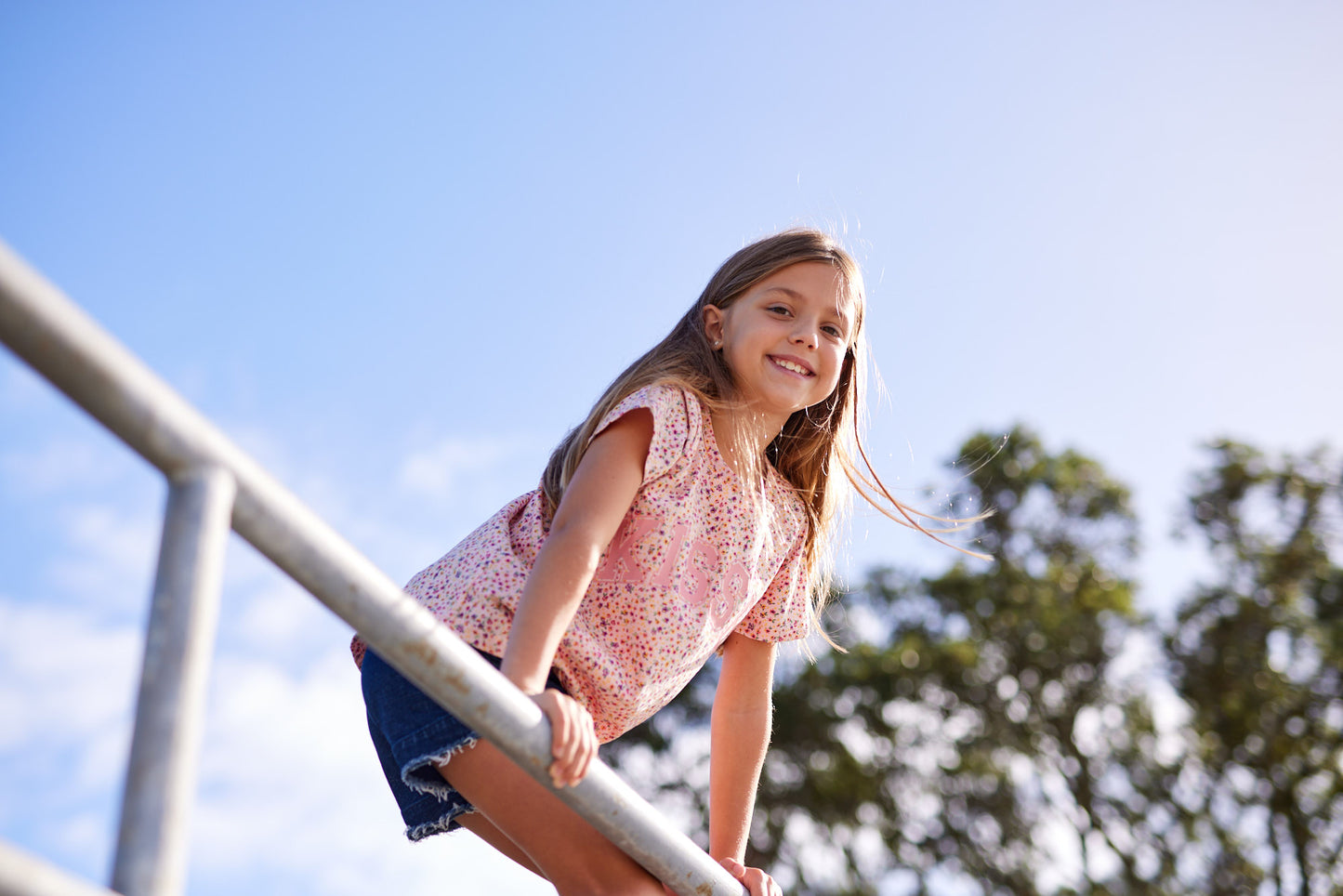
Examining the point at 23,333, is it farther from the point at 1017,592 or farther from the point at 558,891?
the point at 1017,592

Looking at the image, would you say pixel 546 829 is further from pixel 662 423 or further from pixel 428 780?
pixel 662 423

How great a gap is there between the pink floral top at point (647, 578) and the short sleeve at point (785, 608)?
0.11 m

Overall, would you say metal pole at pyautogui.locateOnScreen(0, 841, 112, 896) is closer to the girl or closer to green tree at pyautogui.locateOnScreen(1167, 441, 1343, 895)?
the girl

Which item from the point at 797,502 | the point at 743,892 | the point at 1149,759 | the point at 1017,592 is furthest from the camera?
the point at 1017,592

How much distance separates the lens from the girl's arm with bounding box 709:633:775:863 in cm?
198

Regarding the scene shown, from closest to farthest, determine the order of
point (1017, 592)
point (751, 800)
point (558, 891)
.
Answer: point (558, 891)
point (751, 800)
point (1017, 592)

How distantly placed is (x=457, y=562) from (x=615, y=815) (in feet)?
2.75

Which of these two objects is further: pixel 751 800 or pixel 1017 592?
pixel 1017 592

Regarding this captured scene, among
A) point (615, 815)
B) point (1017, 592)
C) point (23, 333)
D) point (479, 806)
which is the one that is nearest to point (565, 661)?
point (479, 806)

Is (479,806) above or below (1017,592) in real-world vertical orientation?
below

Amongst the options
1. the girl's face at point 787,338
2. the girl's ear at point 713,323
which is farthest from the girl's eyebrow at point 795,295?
the girl's ear at point 713,323

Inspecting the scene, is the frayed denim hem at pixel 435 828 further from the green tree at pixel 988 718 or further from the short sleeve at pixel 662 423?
the green tree at pixel 988 718

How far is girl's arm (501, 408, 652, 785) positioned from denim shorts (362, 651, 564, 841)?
210mm

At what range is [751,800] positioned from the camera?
2.05m
